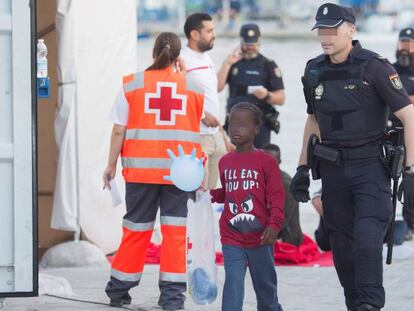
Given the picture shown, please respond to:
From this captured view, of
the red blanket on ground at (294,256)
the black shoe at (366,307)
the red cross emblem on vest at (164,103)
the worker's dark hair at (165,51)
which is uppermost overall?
the worker's dark hair at (165,51)

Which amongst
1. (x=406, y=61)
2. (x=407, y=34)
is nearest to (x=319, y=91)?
(x=406, y=61)

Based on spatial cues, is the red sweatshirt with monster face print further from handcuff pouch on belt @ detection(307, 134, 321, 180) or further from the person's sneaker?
the person's sneaker

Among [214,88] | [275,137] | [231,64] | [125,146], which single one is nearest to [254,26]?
[231,64]

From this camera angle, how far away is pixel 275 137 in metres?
22.2

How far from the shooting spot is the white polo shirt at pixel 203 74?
1026cm

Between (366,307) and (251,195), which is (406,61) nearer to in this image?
(251,195)

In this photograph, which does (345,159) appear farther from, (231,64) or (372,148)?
(231,64)

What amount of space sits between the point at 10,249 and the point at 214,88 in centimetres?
371

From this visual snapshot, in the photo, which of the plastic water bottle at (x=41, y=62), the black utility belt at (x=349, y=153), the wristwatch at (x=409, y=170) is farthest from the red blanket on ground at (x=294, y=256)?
the wristwatch at (x=409, y=170)

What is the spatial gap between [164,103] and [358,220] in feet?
5.21

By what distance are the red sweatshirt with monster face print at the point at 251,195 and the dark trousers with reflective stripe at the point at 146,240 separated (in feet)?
3.20

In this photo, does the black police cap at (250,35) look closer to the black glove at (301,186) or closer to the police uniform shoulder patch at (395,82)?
the black glove at (301,186)

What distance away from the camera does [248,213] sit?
689 cm

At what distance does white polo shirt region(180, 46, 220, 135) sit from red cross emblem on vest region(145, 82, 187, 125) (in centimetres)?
239
